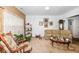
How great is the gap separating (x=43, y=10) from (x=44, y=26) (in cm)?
36

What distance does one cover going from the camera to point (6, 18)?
2129 mm

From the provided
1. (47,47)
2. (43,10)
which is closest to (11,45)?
(47,47)

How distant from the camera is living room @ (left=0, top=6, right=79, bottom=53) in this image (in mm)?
2158

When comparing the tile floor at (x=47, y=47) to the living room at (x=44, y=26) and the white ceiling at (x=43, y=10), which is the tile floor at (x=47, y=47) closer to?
the living room at (x=44, y=26)

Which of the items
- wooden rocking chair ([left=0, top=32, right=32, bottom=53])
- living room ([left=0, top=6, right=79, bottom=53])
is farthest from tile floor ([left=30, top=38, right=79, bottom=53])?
wooden rocking chair ([left=0, top=32, right=32, bottom=53])

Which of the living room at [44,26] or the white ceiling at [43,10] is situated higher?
the white ceiling at [43,10]

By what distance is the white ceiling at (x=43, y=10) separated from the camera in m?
2.09

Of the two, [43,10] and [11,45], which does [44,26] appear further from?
[11,45]

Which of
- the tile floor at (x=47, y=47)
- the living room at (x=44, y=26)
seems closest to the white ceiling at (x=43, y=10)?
the living room at (x=44, y=26)

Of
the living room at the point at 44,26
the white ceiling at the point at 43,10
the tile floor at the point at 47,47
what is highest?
the white ceiling at the point at 43,10

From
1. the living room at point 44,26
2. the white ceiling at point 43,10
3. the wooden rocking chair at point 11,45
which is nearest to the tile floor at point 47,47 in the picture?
the living room at point 44,26

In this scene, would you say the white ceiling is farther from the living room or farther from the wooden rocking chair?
the wooden rocking chair

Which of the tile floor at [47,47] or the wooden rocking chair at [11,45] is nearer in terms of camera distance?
the wooden rocking chair at [11,45]
